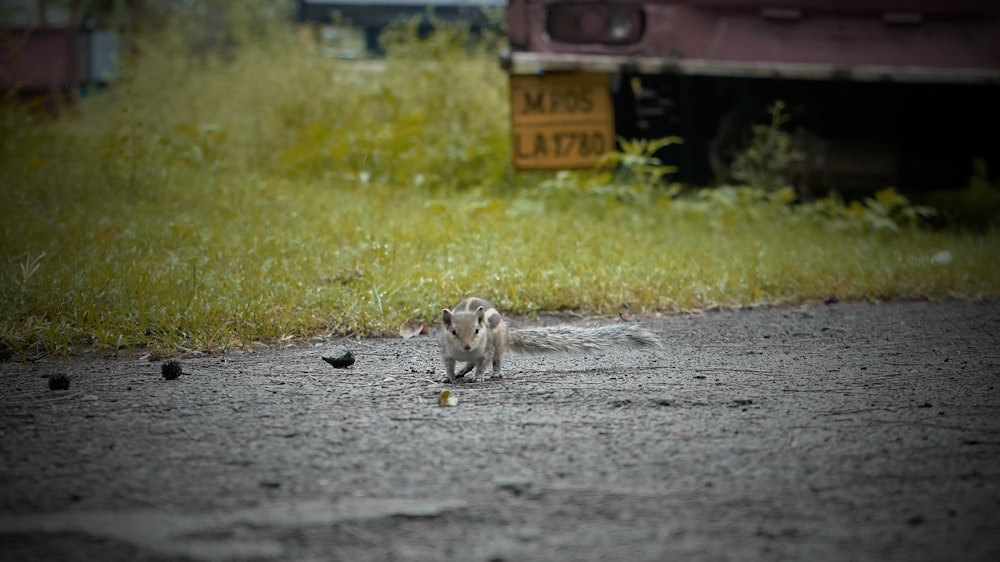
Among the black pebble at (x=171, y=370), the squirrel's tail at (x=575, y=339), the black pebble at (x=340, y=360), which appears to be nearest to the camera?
the black pebble at (x=171, y=370)

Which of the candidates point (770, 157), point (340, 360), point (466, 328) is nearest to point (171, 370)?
point (340, 360)

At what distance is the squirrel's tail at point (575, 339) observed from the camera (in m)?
4.75

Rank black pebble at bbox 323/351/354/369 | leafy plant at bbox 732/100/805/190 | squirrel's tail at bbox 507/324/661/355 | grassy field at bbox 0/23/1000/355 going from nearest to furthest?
1. black pebble at bbox 323/351/354/369
2. squirrel's tail at bbox 507/324/661/355
3. grassy field at bbox 0/23/1000/355
4. leafy plant at bbox 732/100/805/190

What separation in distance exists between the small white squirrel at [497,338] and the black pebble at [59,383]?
4.61 ft

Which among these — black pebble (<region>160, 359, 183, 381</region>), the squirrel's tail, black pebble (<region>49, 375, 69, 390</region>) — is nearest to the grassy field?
black pebble (<region>160, 359, 183, 381</region>)

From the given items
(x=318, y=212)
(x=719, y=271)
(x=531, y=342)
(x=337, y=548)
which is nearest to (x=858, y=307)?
(x=719, y=271)

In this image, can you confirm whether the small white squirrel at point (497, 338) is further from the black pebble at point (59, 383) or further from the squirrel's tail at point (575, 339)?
the black pebble at point (59, 383)

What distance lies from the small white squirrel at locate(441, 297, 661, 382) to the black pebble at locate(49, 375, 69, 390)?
4.61ft

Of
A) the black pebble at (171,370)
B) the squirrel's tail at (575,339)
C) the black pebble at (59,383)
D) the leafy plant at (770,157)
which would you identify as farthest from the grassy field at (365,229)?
the squirrel's tail at (575,339)

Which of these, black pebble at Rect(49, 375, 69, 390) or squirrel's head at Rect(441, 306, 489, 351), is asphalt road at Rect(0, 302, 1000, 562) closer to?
black pebble at Rect(49, 375, 69, 390)

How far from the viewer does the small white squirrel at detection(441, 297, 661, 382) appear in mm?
4312

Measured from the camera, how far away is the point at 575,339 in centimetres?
475

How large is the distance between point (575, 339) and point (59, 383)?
205 centimetres

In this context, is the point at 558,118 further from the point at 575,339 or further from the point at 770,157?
the point at 575,339
